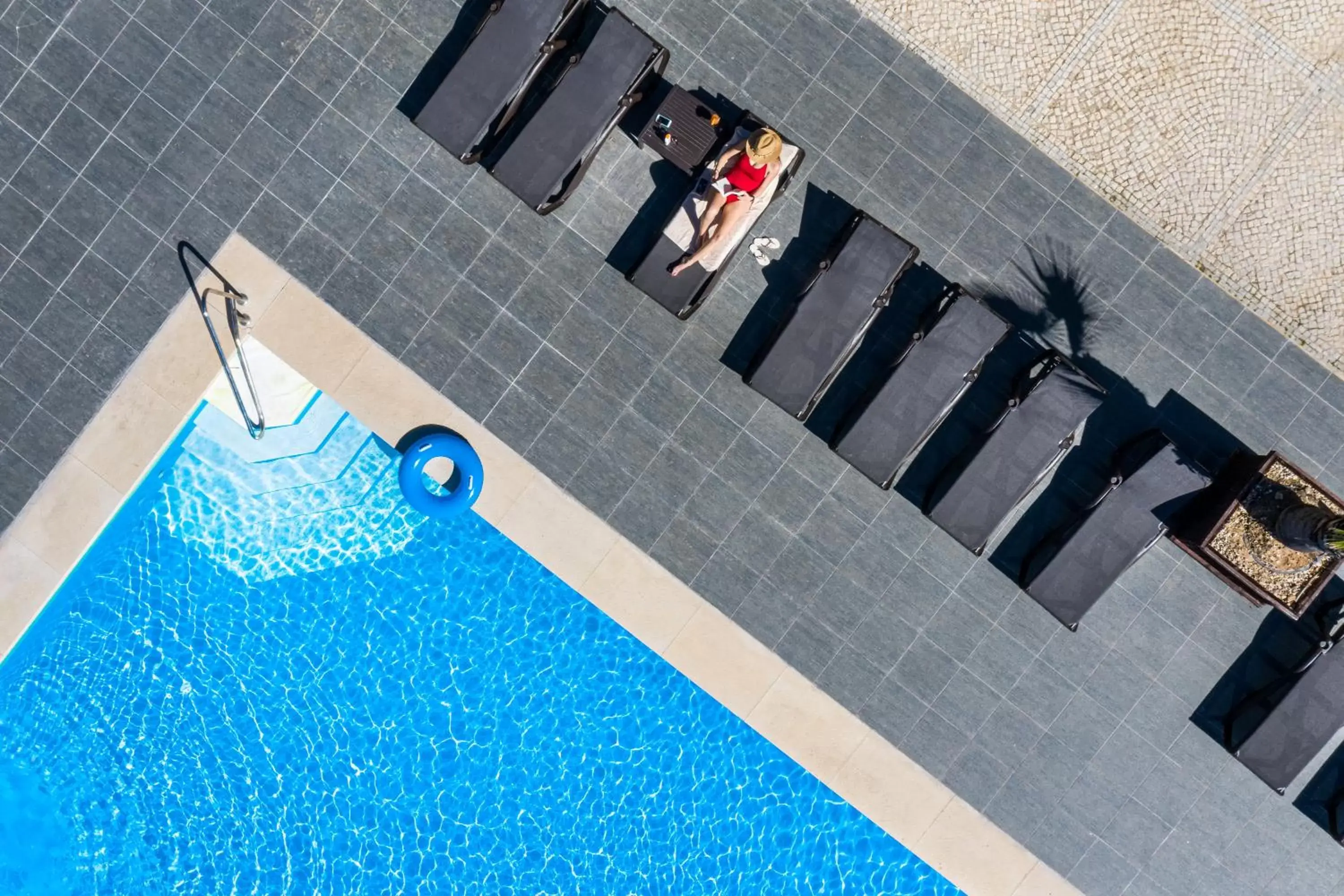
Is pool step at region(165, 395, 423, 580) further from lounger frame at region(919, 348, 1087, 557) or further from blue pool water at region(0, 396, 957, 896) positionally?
lounger frame at region(919, 348, 1087, 557)

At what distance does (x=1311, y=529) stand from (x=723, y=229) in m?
6.69

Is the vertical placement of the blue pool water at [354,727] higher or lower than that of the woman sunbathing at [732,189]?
lower

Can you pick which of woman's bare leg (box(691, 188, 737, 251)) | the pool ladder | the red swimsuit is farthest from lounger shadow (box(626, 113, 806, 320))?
the pool ladder

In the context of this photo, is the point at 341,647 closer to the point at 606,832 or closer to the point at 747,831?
the point at 606,832

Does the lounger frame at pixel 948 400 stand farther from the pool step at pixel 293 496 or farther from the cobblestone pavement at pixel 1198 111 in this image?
the pool step at pixel 293 496

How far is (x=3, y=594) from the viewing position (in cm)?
966

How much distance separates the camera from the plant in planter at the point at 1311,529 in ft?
27.6

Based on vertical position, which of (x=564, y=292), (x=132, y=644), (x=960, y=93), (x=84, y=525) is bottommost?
(x=132, y=644)

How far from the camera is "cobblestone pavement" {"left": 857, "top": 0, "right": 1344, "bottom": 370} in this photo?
30.7ft

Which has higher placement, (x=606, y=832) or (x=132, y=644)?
(x=606, y=832)

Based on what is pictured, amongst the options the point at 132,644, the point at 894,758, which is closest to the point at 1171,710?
the point at 894,758

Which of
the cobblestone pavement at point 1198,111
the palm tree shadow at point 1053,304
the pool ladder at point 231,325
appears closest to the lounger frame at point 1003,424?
the palm tree shadow at point 1053,304

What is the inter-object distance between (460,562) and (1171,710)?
8.31 meters

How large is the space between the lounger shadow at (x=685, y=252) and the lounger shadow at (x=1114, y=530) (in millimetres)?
4693
